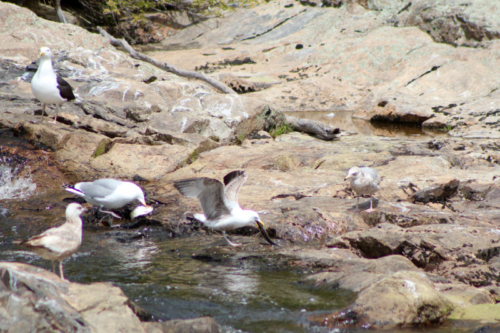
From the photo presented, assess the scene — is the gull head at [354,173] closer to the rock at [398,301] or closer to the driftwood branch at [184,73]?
the rock at [398,301]

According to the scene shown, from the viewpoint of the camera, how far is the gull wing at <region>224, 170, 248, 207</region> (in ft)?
17.8

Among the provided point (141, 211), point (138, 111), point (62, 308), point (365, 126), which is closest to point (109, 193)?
point (141, 211)

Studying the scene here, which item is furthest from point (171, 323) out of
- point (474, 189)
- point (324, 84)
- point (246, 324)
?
point (324, 84)

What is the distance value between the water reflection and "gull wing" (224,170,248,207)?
274 inches

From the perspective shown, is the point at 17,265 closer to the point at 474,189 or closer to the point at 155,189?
the point at 155,189

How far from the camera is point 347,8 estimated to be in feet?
70.2

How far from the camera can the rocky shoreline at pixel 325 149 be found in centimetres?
413

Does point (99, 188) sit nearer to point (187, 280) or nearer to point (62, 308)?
point (187, 280)

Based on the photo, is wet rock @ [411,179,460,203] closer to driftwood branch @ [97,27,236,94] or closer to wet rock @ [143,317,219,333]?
wet rock @ [143,317,219,333]

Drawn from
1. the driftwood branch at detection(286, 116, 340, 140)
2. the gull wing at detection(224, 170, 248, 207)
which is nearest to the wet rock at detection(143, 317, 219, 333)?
the gull wing at detection(224, 170, 248, 207)

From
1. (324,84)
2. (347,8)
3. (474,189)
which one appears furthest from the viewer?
(347,8)

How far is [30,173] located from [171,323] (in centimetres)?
499

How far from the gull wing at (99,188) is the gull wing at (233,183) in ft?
4.59

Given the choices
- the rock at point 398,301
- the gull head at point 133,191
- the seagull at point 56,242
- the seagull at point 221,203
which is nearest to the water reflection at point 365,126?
the seagull at point 221,203
